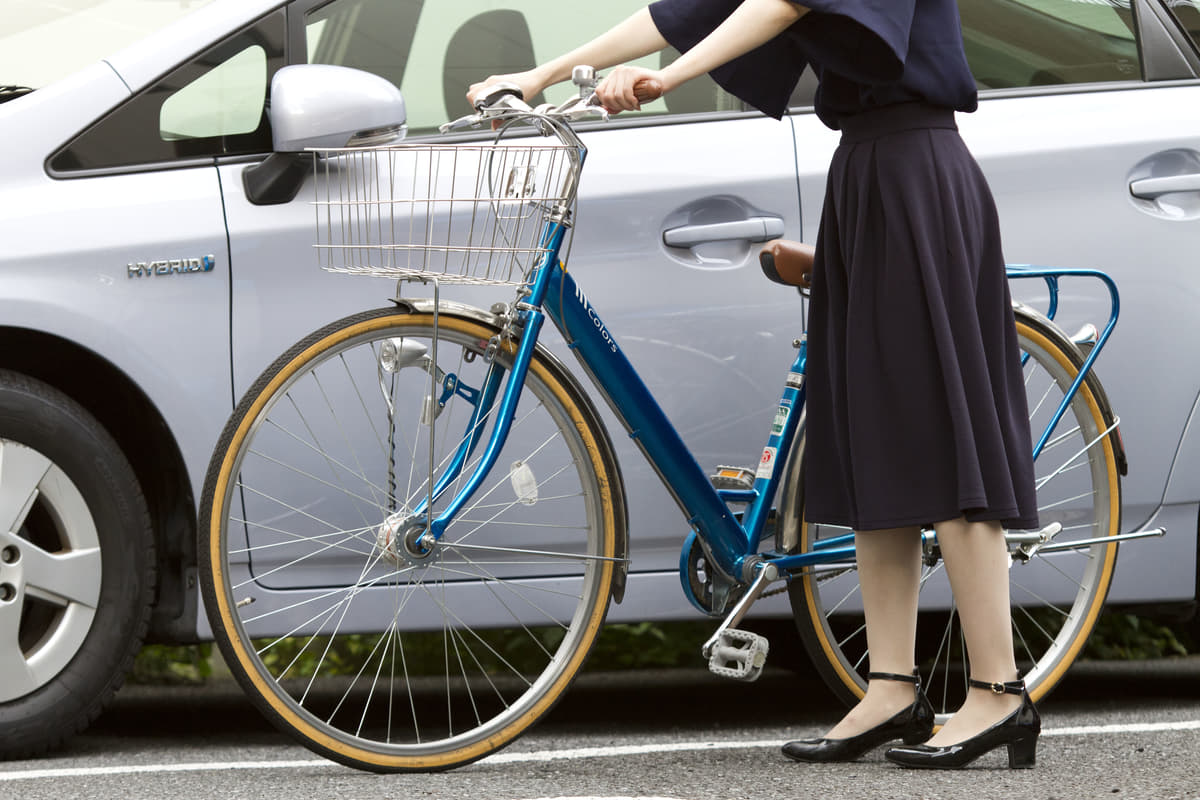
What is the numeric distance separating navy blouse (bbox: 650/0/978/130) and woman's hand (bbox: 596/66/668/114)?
0.87 ft

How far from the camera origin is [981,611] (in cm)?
281

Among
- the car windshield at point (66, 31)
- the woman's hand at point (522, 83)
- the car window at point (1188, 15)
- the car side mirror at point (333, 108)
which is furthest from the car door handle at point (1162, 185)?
the car windshield at point (66, 31)

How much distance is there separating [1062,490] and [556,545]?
44.0 inches

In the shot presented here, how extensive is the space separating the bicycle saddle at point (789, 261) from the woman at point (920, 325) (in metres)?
0.12

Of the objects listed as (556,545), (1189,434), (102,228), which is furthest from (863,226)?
(102,228)

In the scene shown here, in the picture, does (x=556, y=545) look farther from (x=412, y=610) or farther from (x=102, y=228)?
(x=102, y=228)

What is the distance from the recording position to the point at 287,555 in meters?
3.22

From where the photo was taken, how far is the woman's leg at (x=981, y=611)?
280cm

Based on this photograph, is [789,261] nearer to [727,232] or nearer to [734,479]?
[727,232]

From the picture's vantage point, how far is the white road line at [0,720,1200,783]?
2.98 meters

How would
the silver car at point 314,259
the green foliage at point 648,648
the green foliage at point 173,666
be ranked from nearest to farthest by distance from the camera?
the silver car at point 314,259
the green foliage at point 173,666
the green foliage at point 648,648

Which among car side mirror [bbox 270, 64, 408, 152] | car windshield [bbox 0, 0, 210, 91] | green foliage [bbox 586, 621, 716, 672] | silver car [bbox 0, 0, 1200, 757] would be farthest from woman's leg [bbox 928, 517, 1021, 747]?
green foliage [bbox 586, 621, 716, 672]

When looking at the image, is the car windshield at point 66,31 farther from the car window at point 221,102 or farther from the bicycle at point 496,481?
the bicycle at point 496,481

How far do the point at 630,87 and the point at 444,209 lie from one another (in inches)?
27.7
